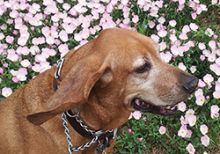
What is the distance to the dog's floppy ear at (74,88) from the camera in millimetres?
4039

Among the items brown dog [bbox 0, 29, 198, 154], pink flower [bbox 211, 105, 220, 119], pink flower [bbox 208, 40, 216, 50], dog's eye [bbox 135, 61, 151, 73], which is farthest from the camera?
pink flower [bbox 208, 40, 216, 50]

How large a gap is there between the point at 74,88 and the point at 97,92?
1.28 feet

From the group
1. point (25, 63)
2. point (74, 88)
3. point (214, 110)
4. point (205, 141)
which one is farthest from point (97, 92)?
point (25, 63)

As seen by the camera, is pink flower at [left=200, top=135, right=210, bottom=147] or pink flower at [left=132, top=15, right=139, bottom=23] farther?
pink flower at [left=132, top=15, right=139, bottom=23]

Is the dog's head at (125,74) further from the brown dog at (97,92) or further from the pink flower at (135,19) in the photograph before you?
the pink flower at (135,19)

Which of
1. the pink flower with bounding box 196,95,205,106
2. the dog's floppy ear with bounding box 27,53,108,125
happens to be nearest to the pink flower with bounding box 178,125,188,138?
the pink flower with bounding box 196,95,205,106

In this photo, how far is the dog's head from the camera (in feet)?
13.8

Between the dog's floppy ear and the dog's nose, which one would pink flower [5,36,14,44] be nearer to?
the dog's floppy ear

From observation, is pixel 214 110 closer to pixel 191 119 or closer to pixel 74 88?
pixel 191 119

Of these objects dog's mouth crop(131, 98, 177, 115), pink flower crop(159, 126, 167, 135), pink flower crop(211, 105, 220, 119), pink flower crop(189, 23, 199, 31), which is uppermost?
dog's mouth crop(131, 98, 177, 115)

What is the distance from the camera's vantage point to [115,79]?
14.5 feet

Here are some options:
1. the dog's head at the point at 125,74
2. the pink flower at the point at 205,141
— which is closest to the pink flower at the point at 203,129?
the pink flower at the point at 205,141

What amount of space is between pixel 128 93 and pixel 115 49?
14.5 inches

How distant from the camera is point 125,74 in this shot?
4.42 meters
